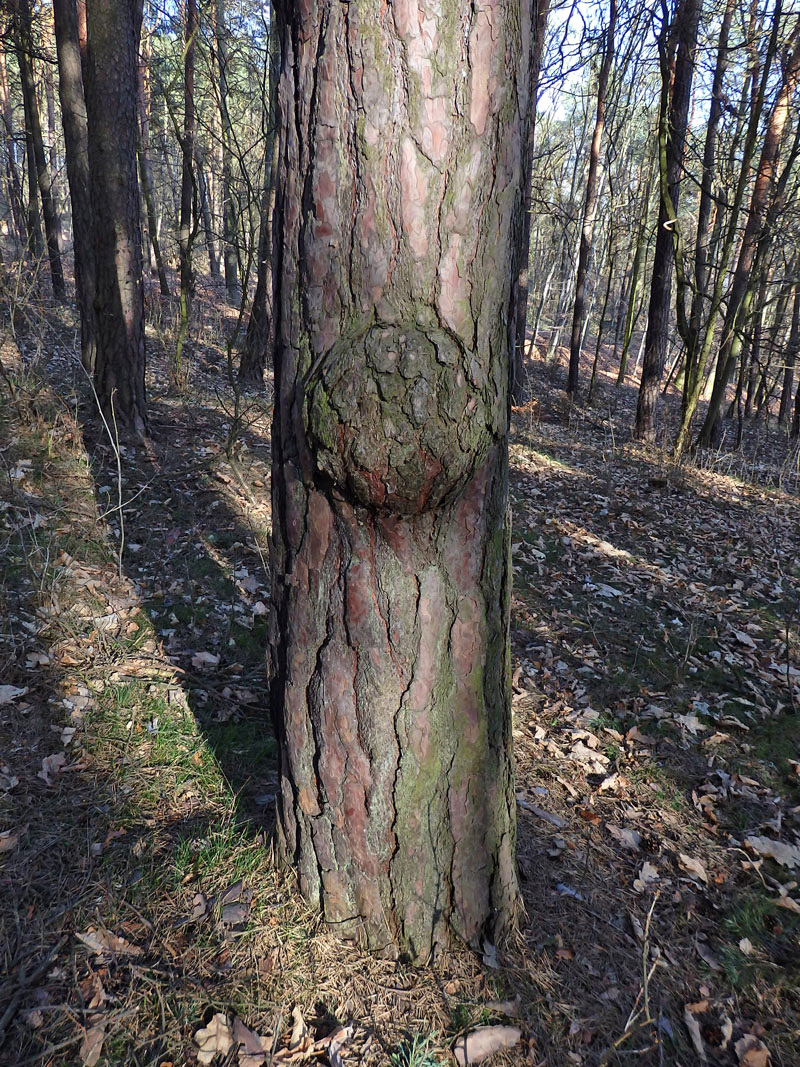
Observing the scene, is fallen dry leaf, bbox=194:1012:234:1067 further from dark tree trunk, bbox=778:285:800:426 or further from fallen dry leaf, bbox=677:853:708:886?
dark tree trunk, bbox=778:285:800:426

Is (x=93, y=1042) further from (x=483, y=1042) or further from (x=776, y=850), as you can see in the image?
(x=776, y=850)

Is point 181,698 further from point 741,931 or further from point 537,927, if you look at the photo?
point 741,931

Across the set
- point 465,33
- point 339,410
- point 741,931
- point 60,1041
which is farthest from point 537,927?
point 465,33

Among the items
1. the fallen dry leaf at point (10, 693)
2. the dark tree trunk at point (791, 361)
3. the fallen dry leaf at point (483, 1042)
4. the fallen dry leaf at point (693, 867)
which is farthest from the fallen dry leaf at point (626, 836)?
the dark tree trunk at point (791, 361)

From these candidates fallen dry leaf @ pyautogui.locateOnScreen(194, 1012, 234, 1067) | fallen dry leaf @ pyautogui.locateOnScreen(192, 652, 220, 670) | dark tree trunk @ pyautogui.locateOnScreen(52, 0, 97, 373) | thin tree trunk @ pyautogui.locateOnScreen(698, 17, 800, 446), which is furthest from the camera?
thin tree trunk @ pyautogui.locateOnScreen(698, 17, 800, 446)

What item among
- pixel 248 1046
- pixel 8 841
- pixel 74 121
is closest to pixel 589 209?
pixel 74 121

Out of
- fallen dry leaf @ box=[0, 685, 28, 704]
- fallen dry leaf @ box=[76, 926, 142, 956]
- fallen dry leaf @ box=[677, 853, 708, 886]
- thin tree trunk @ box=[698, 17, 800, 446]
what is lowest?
fallen dry leaf @ box=[677, 853, 708, 886]

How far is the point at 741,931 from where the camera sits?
2217 mm

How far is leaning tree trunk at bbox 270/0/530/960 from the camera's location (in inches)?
55.2

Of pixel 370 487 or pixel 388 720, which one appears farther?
pixel 388 720

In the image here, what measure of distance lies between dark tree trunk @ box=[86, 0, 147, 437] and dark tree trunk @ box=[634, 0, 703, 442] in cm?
473

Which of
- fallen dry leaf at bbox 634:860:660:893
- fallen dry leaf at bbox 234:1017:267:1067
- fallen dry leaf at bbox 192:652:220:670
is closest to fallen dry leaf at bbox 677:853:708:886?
fallen dry leaf at bbox 634:860:660:893

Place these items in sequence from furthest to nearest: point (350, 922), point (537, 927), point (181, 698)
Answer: point (181, 698) < point (537, 927) < point (350, 922)

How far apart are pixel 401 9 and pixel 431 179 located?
35cm
